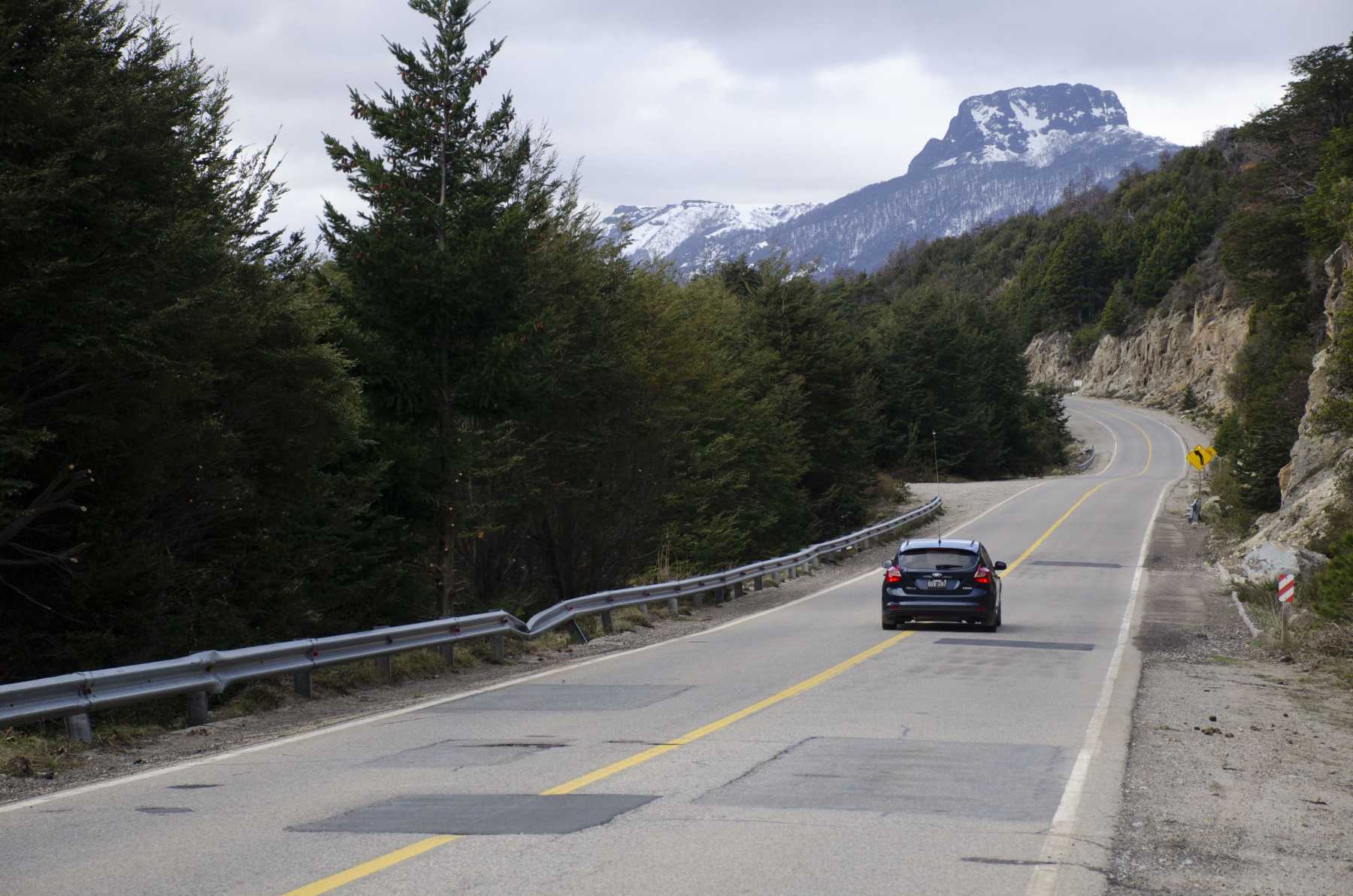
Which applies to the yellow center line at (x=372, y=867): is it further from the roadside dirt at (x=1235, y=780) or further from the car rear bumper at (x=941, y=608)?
the car rear bumper at (x=941, y=608)

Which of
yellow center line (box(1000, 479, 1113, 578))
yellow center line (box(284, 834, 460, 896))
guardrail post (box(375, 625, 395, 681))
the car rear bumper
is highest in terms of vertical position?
yellow center line (box(284, 834, 460, 896))

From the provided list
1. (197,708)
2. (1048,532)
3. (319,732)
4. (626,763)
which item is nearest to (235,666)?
(197,708)

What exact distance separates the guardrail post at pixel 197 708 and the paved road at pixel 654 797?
144 cm

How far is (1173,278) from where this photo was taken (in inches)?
5246

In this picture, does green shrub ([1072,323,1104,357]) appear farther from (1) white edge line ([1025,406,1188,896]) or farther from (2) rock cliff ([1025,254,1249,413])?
(1) white edge line ([1025,406,1188,896])

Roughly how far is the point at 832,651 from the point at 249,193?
12.2 metres

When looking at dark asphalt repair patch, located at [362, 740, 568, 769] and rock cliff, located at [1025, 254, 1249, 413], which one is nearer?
dark asphalt repair patch, located at [362, 740, 568, 769]

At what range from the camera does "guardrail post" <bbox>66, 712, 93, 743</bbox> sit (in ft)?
34.9

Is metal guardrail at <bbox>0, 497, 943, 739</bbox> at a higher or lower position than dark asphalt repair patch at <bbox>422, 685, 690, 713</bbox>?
higher

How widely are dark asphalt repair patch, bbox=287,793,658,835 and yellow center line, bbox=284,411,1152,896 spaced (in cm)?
25

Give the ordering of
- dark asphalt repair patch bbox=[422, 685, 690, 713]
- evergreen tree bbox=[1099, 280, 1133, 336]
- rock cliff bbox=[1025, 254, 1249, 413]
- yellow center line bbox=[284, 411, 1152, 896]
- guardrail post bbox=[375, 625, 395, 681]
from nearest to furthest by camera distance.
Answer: yellow center line bbox=[284, 411, 1152, 896]
dark asphalt repair patch bbox=[422, 685, 690, 713]
guardrail post bbox=[375, 625, 395, 681]
rock cliff bbox=[1025, 254, 1249, 413]
evergreen tree bbox=[1099, 280, 1133, 336]

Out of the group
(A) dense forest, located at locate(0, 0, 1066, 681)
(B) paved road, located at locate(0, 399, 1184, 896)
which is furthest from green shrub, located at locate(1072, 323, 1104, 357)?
(B) paved road, located at locate(0, 399, 1184, 896)

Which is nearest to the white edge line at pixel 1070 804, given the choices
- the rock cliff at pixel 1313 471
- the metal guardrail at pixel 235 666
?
the metal guardrail at pixel 235 666

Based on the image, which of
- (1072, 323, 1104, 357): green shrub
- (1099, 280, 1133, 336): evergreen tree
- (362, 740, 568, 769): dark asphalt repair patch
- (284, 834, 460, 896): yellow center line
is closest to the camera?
(284, 834, 460, 896): yellow center line
